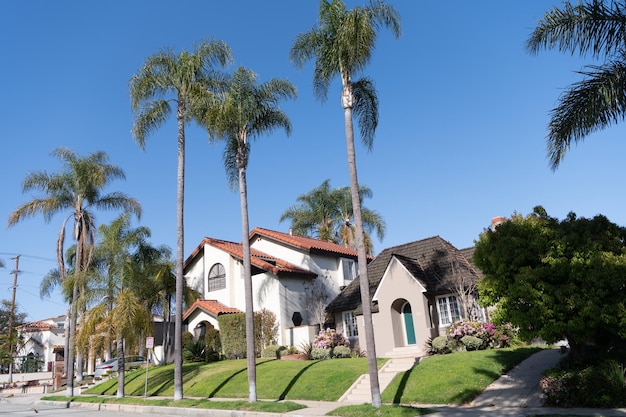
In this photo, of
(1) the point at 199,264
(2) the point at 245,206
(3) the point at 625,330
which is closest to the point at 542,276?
(3) the point at 625,330

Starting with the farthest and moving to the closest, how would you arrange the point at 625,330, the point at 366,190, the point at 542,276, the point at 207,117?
1. the point at 366,190
2. the point at 207,117
3. the point at 542,276
4. the point at 625,330

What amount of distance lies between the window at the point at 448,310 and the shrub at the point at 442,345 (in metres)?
2.85

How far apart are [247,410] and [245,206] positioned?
7.68 meters

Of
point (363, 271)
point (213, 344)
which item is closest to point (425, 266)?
point (363, 271)

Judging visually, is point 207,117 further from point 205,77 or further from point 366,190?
point 366,190

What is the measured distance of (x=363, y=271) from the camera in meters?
14.4

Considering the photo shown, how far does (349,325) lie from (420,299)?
596 centimetres

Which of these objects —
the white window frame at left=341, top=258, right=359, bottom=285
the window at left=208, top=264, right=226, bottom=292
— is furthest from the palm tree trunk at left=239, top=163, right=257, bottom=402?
the white window frame at left=341, top=258, right=359, bottom=285

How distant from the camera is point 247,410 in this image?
15.2 m

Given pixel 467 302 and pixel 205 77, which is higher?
pixel 205 77

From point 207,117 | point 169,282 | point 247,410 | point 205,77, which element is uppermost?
point 205,77

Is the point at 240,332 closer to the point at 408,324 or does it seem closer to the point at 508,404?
the point at 408,324

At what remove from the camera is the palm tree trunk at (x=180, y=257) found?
1866 centimetres

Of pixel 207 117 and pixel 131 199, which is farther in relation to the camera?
pixel 131 199
